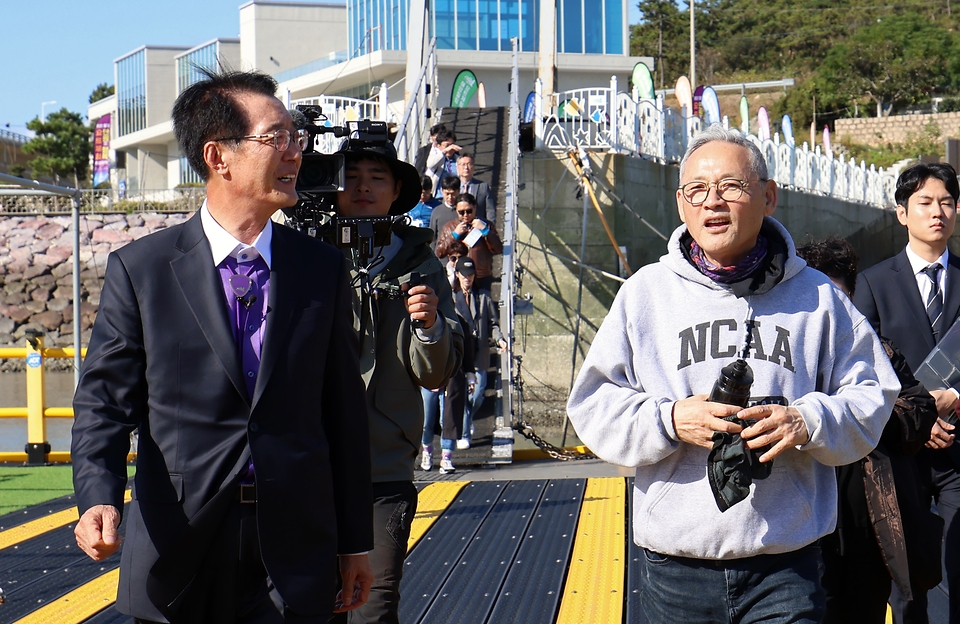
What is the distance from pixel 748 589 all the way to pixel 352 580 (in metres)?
0.99

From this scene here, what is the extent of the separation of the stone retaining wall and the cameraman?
37.3 m

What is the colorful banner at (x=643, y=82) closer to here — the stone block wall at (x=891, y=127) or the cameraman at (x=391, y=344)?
the cameraman at (x=391, y=344)

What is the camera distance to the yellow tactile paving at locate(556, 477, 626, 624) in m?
4.82

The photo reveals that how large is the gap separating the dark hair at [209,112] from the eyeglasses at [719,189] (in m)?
1.10

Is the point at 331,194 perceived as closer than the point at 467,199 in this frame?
Yes

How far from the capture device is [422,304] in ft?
10.9

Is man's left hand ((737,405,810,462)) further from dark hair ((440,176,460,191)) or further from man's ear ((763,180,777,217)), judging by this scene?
dark hair ((440,176,460,191))

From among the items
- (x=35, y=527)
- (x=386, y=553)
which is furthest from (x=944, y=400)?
(x=35, y=527)

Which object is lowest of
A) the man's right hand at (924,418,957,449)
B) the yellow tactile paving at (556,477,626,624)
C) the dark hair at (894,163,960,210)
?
the yellow tactile paving at (556,477,626,624)

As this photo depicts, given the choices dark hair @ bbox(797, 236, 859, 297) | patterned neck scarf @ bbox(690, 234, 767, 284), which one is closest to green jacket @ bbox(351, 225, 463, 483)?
patterned neck scarf @ bbox(690, 234, 767, 284)

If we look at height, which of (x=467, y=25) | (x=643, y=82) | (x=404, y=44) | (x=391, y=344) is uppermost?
(x=404, y=44)

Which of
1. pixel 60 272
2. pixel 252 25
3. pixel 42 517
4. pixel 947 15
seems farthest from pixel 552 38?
pixel 947 15

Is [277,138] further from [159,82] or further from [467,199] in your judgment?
[159,82]

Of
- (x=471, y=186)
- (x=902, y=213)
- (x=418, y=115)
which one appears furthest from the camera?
(x=418, y=115)
